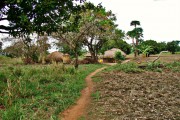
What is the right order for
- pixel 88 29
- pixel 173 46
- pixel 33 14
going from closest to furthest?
pixel 33 14 → pixel 88 29 → pixel 173 46

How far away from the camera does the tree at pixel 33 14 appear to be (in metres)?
9.81

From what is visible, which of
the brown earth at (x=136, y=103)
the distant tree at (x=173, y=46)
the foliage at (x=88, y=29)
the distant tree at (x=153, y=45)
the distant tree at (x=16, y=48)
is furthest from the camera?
the distant tree at (x=173, y=46)

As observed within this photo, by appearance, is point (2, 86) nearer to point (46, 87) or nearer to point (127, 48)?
point (46, 87)

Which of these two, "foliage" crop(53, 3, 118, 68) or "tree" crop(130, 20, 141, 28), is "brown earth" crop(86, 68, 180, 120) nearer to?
"foliage" crop(53, 3, 118, 68)

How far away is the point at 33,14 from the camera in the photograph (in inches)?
416

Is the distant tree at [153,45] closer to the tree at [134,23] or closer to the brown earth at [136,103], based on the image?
the tree at [134,23]

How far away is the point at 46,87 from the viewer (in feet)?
36.8

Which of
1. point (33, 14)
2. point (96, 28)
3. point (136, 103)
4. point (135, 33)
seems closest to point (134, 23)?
point (135, 33)

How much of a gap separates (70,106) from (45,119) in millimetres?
1831

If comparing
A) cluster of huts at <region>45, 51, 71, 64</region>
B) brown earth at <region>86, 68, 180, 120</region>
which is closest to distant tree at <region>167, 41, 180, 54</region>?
cluster of huts at <region>45, 51, 71, 64</region>

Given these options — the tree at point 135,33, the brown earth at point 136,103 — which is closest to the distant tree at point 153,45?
the tree at point 135,33

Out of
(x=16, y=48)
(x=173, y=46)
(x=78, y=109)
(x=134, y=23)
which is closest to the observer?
(x=78, y=109)

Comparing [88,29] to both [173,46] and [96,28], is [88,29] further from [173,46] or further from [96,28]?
[173,46]

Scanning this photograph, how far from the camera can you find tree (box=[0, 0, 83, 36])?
981 cm
